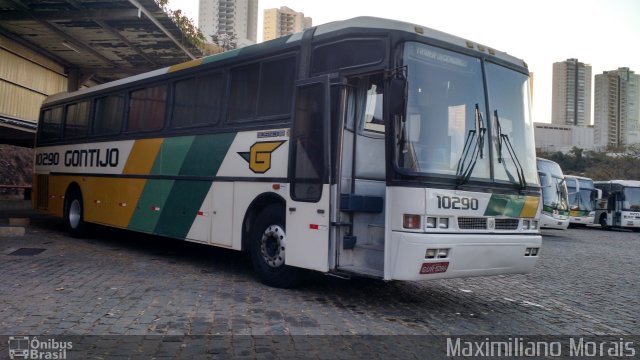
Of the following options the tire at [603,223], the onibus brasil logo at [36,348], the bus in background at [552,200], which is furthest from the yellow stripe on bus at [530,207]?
the tire at [603,223]

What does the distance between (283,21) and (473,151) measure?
45.6 meters

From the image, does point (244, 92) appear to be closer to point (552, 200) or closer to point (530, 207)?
point (530, 207)

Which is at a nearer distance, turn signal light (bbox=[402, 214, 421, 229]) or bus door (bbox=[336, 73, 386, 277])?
turn signal light (bbox=[402, 214, 421, 229])

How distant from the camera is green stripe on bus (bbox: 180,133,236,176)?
8948mm

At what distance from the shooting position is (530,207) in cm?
739

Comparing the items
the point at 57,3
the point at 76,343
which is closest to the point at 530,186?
the point at 76,343

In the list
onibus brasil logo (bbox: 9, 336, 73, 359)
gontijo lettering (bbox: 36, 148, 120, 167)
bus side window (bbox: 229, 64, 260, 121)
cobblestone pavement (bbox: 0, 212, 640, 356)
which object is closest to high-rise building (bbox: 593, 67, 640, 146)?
gontijo lettering (bbox: 36, 148, 120, 167)

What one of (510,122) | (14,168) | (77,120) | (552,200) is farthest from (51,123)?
(552,200)

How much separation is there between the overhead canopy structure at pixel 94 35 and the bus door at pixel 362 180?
9.85 m

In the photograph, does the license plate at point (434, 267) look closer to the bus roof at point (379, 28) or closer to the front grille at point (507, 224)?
the front grille at point (507, 224)

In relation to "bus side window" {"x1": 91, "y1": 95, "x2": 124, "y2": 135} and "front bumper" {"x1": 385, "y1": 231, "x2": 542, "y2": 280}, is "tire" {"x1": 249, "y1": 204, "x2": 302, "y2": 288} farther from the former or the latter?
"bus side window" {"x1": 91, "y1": 95, "x2": 124, "y2": 135}

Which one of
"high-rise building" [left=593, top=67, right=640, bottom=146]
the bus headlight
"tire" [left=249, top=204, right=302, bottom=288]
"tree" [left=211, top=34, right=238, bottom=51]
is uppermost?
"high-rise building" [left=593, top=67, right=640, bottom=146]

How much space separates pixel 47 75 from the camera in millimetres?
21250

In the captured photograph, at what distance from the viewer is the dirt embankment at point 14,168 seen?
87.6 ft
